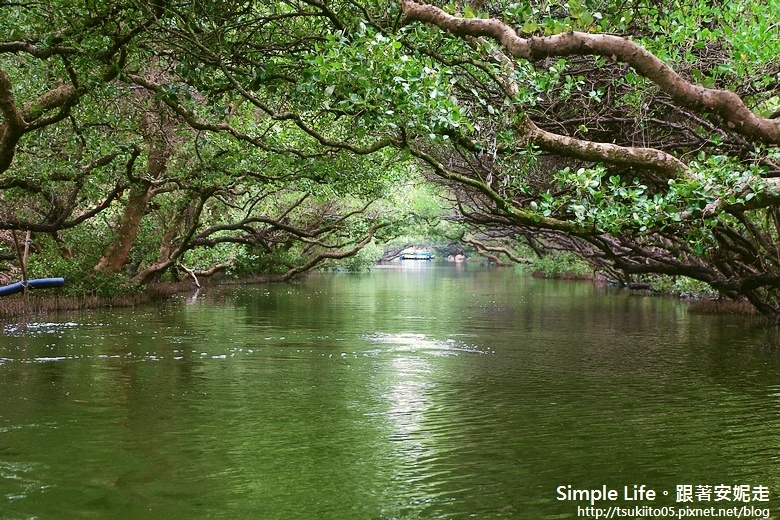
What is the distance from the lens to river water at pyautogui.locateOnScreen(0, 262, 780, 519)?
20.0ft

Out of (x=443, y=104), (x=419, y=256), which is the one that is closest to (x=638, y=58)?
(x=443, y=104)

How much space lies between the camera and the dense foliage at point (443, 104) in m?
7.38

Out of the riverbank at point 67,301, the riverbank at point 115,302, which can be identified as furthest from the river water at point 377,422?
the riverbank at point 115,302

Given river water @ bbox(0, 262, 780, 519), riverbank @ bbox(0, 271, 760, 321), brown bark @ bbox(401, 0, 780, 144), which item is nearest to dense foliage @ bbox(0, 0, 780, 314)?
brown bark @ bbox(401, 0, 780, 144)

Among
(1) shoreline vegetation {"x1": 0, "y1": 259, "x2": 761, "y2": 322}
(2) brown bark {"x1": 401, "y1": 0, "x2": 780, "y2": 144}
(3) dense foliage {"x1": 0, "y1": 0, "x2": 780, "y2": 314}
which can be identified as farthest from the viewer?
(1) shoreline vegetation {"x1": 0, "y1": 259, "x2": 761, "y2": 322}

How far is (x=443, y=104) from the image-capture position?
809 centimetres

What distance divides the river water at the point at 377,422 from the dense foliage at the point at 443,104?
2.18 meters

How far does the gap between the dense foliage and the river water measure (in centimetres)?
218

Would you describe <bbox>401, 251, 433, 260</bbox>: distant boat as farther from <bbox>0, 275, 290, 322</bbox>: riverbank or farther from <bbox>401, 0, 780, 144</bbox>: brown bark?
<bbox>401, 0, 780, 144</bbox>: brown bark

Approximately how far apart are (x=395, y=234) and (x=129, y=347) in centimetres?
2159

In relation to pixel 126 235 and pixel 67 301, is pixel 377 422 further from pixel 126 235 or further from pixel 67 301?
pixel 126 235

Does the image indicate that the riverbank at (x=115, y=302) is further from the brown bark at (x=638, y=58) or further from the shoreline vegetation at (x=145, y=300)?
the brown bark at (x=638, y=58)

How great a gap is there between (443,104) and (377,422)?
3.55 meters

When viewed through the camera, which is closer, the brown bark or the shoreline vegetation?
the brown bark
